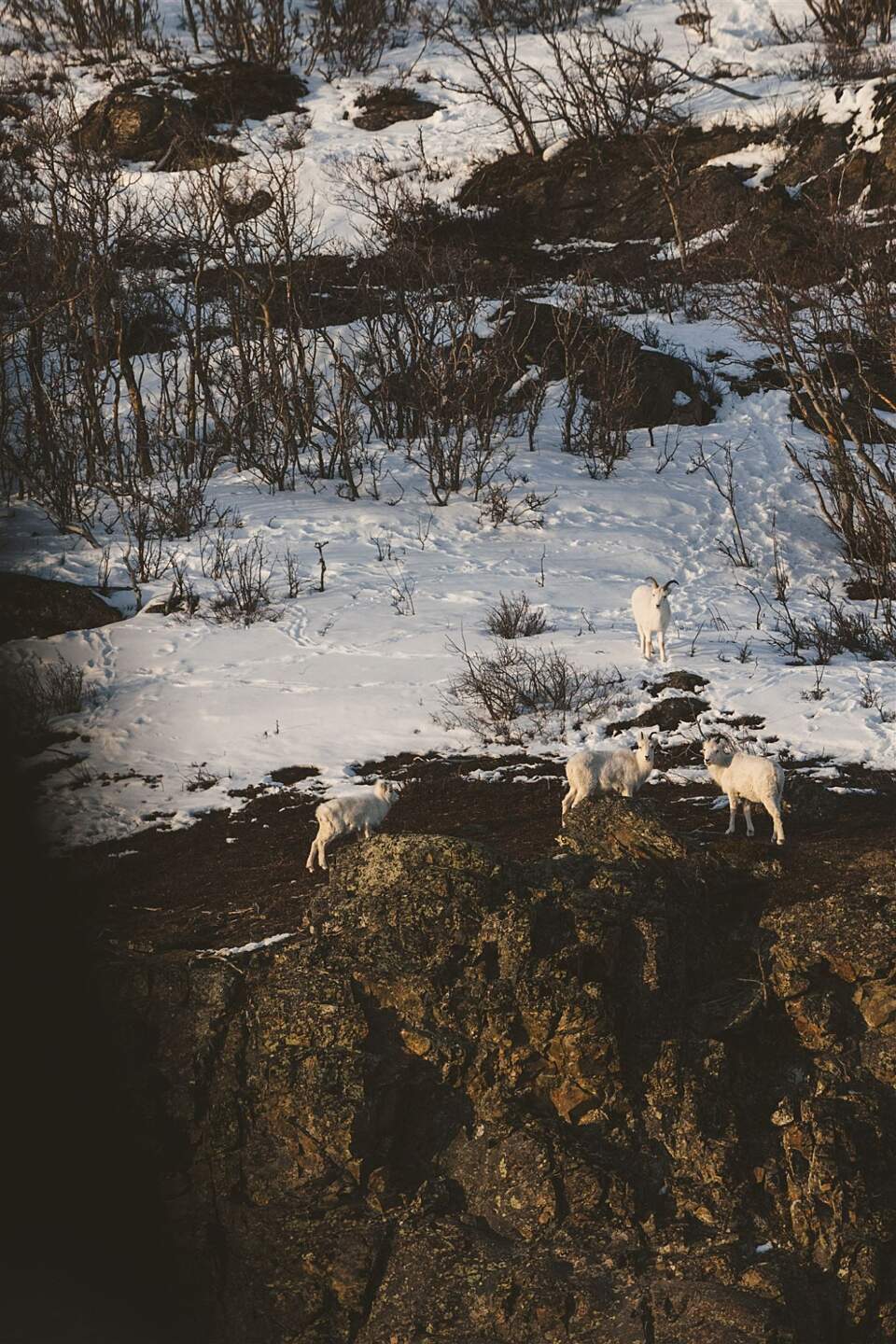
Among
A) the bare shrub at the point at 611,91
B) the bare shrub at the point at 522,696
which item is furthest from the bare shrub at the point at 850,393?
the bare shrub at the point at 611,91

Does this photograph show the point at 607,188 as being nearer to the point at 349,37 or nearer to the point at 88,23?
the point at 349,37

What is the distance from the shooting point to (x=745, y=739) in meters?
10.9

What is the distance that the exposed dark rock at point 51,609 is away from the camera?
48.2ft

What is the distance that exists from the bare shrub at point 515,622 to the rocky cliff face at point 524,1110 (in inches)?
274

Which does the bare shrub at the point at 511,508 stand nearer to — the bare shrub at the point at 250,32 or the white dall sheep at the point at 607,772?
the white dall sheep at the point at 607,772

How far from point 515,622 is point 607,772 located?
5.38 m

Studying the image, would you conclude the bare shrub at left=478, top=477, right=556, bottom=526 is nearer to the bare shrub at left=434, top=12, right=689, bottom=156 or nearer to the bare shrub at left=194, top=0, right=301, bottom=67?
the bare shrub at left=434, top=12, right=689, bottom=156

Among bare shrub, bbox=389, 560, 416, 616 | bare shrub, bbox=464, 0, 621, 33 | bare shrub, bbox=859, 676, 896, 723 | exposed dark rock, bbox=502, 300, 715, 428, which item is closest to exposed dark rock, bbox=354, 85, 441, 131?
bare shrub, bbox=464, 0, 621, 33

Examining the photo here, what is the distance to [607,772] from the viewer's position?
28.5 ft

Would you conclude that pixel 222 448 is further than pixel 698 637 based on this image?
Yes

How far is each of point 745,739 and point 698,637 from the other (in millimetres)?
3225

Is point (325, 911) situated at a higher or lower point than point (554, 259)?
lower

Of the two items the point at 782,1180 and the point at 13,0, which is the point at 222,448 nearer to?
the point at 782,1180

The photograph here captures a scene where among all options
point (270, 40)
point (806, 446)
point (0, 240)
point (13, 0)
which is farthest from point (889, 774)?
point (13, 0)
